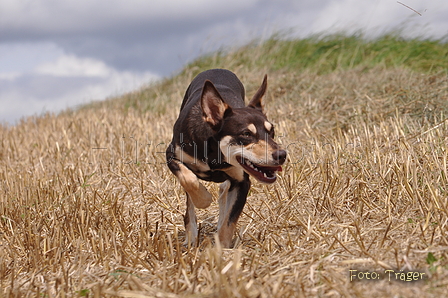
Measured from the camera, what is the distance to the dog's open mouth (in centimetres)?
365

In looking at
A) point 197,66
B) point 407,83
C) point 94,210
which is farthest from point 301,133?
point 197,66

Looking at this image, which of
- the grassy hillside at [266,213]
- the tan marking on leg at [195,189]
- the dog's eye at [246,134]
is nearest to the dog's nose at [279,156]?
the dog's eye at [246,134]

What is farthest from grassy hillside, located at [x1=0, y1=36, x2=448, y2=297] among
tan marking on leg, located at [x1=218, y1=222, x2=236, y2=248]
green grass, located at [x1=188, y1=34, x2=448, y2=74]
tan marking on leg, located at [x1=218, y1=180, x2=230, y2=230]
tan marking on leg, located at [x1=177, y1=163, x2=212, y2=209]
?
green grass, located at [x1=188, y1=34, x2=448, y2=74]

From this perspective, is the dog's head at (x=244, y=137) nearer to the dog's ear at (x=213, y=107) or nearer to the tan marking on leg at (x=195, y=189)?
the dog's ear at (x=213, y=107)

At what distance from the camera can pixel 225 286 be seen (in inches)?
101

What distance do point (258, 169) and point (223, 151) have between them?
1.06ft

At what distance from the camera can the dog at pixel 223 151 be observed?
3643 mm

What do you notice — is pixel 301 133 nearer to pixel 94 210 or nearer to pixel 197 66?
pixel 94 210

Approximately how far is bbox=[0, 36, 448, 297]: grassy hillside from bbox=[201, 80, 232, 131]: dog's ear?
96 centimetres

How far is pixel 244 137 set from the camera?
3674 mm

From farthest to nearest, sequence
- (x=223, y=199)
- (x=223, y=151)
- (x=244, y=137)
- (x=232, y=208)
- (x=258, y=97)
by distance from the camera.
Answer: (x=223, y=199) → (x=258, y=97) → (x=232, y=208) → (x=223, y=151) → (x=244, y=137)

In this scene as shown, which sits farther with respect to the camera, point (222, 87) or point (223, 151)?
point (222, 87)

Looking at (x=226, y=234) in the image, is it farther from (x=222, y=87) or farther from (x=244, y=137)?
(x=222, y=87)

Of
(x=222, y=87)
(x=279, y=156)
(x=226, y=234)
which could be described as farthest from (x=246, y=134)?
(x=222, y=87)
